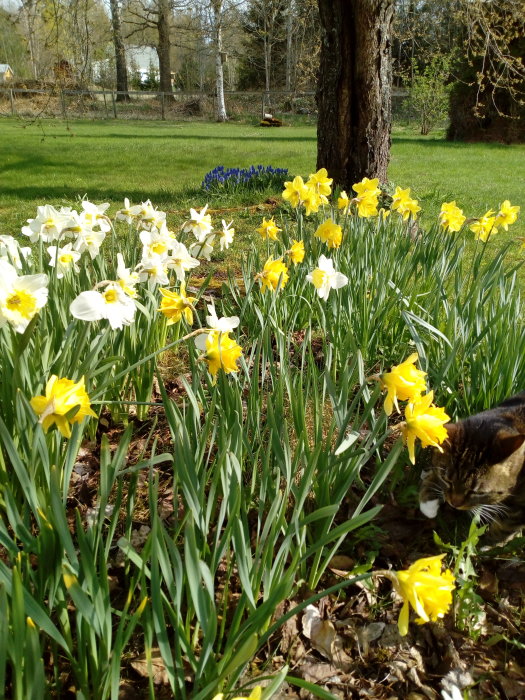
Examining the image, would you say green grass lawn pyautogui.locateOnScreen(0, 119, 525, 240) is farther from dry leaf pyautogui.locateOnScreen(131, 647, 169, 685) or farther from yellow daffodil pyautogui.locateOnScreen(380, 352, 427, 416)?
dry leaf pyautogui.locateOnScreen(131, 647, 169, 685)

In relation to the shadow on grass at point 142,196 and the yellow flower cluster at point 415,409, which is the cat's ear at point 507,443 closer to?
the yellow flower cluster at point 415,409

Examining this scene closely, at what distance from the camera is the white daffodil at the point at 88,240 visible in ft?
7.20

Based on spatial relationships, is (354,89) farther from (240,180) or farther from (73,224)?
(73,224)

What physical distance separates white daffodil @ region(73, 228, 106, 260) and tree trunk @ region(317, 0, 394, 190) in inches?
173

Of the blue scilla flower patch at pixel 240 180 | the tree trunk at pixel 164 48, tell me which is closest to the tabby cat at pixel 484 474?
the blue scilla flower patch at pixel 240 180

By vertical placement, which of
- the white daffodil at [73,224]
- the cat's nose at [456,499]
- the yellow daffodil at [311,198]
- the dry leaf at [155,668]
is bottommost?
the dry leaf at [155,668]

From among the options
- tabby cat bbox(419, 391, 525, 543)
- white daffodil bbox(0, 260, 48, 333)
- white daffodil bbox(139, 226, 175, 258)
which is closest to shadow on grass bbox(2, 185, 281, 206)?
white daffodil bbox(139, 226, 175, 258)

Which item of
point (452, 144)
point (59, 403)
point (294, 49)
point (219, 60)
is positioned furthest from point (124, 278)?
point (294, 49)

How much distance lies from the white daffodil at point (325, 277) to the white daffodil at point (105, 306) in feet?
2.53

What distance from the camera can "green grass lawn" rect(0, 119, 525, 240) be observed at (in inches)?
Result: 316

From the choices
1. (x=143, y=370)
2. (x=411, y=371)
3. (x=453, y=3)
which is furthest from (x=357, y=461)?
(x=453, y=3)

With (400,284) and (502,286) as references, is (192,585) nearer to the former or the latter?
(502,286)

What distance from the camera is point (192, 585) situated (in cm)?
111

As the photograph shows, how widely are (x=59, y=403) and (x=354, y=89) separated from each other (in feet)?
18.5
